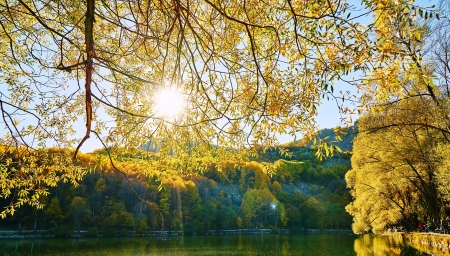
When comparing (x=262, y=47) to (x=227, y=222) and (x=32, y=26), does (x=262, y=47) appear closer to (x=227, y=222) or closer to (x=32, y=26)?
(x=32, y=26)

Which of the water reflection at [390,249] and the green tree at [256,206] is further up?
the green tree at [256,206]

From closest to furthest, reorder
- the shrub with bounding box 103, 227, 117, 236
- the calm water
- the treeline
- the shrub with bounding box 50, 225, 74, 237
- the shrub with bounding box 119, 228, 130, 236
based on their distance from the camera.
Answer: the calm water, the shrub with bounding box 50, 225, 74, 237, the treeline, the shrub with bounding box 103, 227, 117, 236, the shrub with bounding box 119, 228, 130, 236

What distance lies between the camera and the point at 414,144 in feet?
59.0

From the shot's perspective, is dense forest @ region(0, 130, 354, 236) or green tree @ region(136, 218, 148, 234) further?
green tree @ region(136, 218, 148, 234)

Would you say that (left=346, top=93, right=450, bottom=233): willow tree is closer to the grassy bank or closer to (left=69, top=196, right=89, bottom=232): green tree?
the grassy bank

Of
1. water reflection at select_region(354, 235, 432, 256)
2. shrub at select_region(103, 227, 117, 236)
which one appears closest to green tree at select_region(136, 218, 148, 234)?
shrub at select_region(103, 227, 117, 236)

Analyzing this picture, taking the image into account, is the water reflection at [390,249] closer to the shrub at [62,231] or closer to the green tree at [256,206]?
the shrub at [62,231]

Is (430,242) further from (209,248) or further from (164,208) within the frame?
(164,208)

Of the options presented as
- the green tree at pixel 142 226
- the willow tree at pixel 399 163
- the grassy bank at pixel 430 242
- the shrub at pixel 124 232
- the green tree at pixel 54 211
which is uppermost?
the willow tree at pixel 399 163

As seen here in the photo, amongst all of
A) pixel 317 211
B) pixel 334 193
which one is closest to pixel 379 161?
pixel 317 211

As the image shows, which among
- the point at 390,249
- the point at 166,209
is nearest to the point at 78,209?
the point at 166,209

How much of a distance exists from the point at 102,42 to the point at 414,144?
17325 millimetres

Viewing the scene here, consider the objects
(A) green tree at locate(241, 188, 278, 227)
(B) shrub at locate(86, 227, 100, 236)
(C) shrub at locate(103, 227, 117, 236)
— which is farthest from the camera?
(A) green tree at locate(241, 188, 278, 227)

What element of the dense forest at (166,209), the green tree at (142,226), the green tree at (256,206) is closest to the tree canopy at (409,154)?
the dense forest at (166,209)
